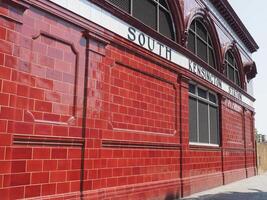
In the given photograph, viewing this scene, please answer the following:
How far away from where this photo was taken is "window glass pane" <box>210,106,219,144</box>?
14.7 meters

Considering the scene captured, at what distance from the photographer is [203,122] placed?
45.6 ft

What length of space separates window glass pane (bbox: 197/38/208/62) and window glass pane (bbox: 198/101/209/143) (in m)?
1.86

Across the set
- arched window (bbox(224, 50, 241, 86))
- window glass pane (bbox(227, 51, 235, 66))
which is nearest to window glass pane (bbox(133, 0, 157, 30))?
arched window (bbox(224, 50, 241, 86))

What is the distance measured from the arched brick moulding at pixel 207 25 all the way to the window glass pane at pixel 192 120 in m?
2.03

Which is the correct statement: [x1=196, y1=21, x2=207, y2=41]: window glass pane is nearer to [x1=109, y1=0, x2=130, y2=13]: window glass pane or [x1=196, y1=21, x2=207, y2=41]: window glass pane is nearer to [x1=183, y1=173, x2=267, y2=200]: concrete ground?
[x1=109, y1=0, x2=130, y2=13]: window glass pane

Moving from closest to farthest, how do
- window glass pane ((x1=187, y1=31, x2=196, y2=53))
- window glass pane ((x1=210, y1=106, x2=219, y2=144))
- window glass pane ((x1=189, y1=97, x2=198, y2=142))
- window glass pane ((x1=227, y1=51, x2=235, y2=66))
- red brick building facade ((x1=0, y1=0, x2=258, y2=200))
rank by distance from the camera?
1. red brick building facade ((x1=0, y1=0, x2=258, y2=200))
2. window glass pane ((x1=189, y1=97, x2=198, y2=142))
3. window glass pane ((x1=187, y1=31, x2=196, y2=53))
4. window glass pane ((x1=210, y1=106, x2=219, y2=144))
5. window glass pane ((x1=227, y1=51, x2=235, y2=66))

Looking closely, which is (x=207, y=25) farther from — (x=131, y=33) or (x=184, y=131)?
(x=131, y=33)

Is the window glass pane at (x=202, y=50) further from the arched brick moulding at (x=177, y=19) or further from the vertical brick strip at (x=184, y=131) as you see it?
the vertical brick strip at (x=184, y=131)

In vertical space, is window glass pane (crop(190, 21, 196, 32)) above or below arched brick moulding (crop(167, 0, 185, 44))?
above

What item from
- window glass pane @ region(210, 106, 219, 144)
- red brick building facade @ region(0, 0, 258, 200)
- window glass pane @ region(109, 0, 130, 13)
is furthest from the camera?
window glass pane @ region(210, 106, 219, 144)

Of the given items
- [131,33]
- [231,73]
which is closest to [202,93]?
[231,73]

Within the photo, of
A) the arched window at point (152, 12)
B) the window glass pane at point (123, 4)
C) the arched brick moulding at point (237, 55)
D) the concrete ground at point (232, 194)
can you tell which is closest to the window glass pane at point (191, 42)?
the arched window at point (152, 12)

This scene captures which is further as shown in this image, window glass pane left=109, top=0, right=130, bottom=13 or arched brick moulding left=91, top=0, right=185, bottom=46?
window glass pane left=109, top=0, right=130, bottom=13

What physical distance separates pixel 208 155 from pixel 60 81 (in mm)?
8312
